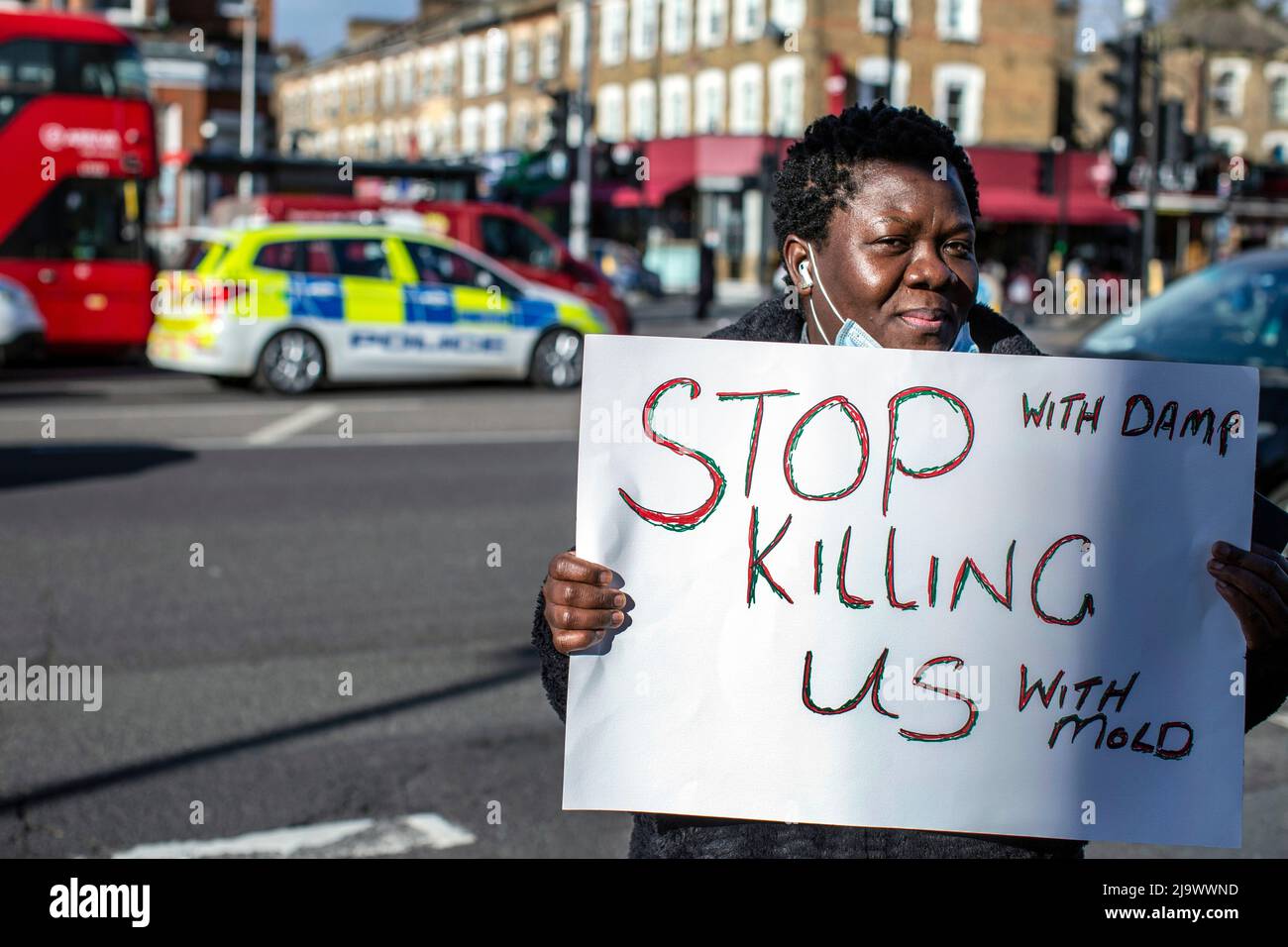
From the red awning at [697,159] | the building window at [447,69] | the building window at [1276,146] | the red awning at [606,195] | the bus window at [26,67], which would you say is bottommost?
the bus window at [26,67]

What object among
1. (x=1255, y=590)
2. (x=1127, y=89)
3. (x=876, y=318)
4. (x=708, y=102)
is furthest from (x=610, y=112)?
(x=1255, y=590)

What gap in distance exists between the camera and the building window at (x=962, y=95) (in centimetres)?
4409

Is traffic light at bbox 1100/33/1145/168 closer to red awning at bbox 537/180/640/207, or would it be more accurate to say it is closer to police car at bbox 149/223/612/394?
police car at bbox 149/223/612/394

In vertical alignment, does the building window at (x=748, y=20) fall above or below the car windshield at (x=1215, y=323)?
above

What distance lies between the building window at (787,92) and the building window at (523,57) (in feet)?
42.8

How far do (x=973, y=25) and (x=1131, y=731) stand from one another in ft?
148

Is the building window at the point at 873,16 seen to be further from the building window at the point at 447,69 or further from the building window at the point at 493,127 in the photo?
the building window at the point at 447,69

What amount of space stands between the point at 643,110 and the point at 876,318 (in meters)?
47.5

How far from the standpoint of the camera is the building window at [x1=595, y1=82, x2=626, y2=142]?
49.6m

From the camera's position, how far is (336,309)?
15.9 meters

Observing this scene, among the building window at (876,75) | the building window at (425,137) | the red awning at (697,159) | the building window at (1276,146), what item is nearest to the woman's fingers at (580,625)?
the red awning at (697,159)

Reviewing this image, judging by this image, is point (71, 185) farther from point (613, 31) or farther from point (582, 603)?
point (613, 31)

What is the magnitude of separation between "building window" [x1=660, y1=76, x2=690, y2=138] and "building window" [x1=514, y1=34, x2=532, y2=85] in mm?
7661
